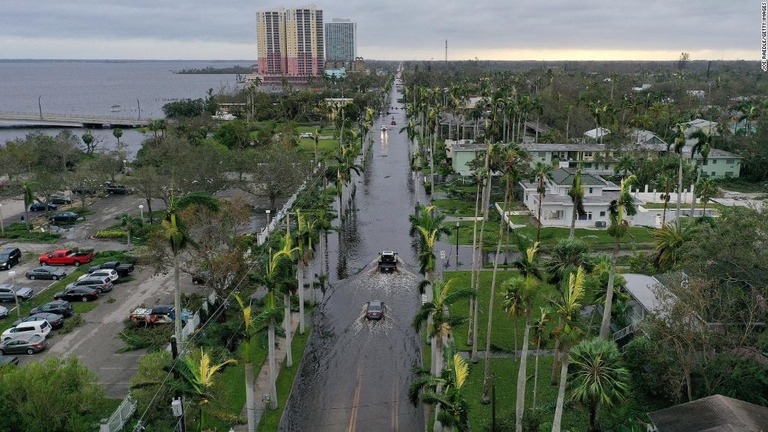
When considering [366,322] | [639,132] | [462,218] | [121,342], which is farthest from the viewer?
[639,132]

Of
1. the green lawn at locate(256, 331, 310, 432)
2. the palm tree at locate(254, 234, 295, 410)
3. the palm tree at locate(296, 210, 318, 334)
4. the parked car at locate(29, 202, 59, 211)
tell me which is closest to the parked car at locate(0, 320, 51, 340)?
the green lawn at locate(256, 331, 310, 432)

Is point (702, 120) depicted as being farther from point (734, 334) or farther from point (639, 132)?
point (734, 334)

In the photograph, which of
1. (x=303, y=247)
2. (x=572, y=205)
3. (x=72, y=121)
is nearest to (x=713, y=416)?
(x=303, y=247)

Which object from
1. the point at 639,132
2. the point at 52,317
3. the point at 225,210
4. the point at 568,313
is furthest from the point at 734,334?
the point at 639,132

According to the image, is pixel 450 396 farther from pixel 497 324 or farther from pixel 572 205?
pixel 572 205

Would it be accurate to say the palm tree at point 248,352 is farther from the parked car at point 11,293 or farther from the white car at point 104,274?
the parked car at point 11,293
